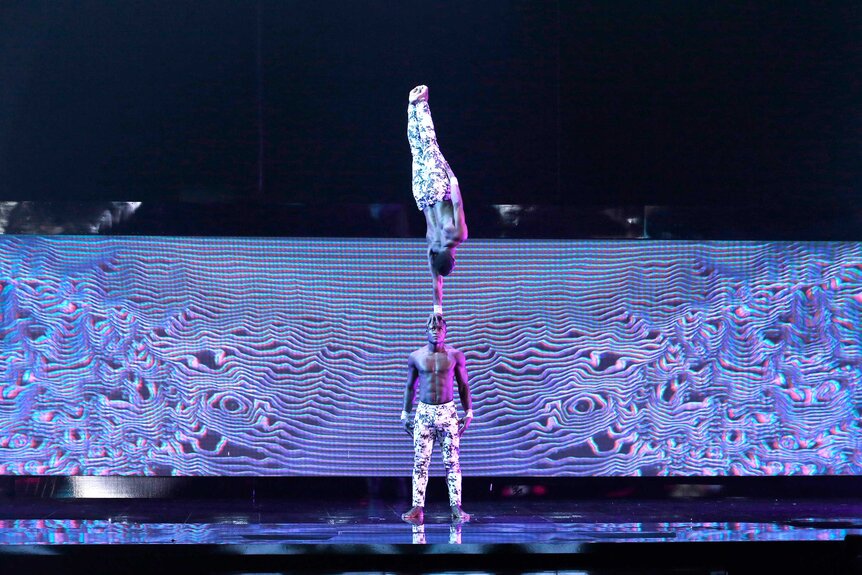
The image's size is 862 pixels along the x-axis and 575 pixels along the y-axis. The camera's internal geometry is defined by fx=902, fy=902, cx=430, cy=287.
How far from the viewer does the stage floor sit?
453cm

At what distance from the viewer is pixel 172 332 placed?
7.50 metres

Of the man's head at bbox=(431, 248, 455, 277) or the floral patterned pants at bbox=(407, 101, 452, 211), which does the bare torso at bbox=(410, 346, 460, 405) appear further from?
the floral patterned pants at bbox=(407, 101, 452, 211)

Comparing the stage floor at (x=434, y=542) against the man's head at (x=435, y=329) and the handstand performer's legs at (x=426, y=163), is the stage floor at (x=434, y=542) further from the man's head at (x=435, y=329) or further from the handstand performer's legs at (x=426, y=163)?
the handstand performer's legs at (x=426, y=163)

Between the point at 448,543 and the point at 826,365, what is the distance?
4546 mm

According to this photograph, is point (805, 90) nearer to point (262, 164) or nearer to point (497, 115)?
point (497, 115)

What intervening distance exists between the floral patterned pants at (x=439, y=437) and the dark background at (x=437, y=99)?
2.25m

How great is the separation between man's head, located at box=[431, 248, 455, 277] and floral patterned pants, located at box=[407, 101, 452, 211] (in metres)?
0.31

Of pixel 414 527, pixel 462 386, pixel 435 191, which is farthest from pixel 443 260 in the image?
pixel 414 527

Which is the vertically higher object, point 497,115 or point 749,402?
point 497,115

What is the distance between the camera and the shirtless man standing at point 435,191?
563 centimetres

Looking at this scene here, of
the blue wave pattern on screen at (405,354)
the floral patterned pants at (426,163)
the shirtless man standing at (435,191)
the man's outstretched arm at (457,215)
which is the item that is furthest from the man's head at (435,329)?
the blue wave pattern on screen at (405,354)

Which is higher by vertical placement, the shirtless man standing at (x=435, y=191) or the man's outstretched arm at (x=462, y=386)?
the shirtless man standing at (x=435, y=191)

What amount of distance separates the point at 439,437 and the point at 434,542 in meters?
1.40

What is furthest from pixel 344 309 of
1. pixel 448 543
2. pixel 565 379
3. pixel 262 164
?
pixel 448 543
